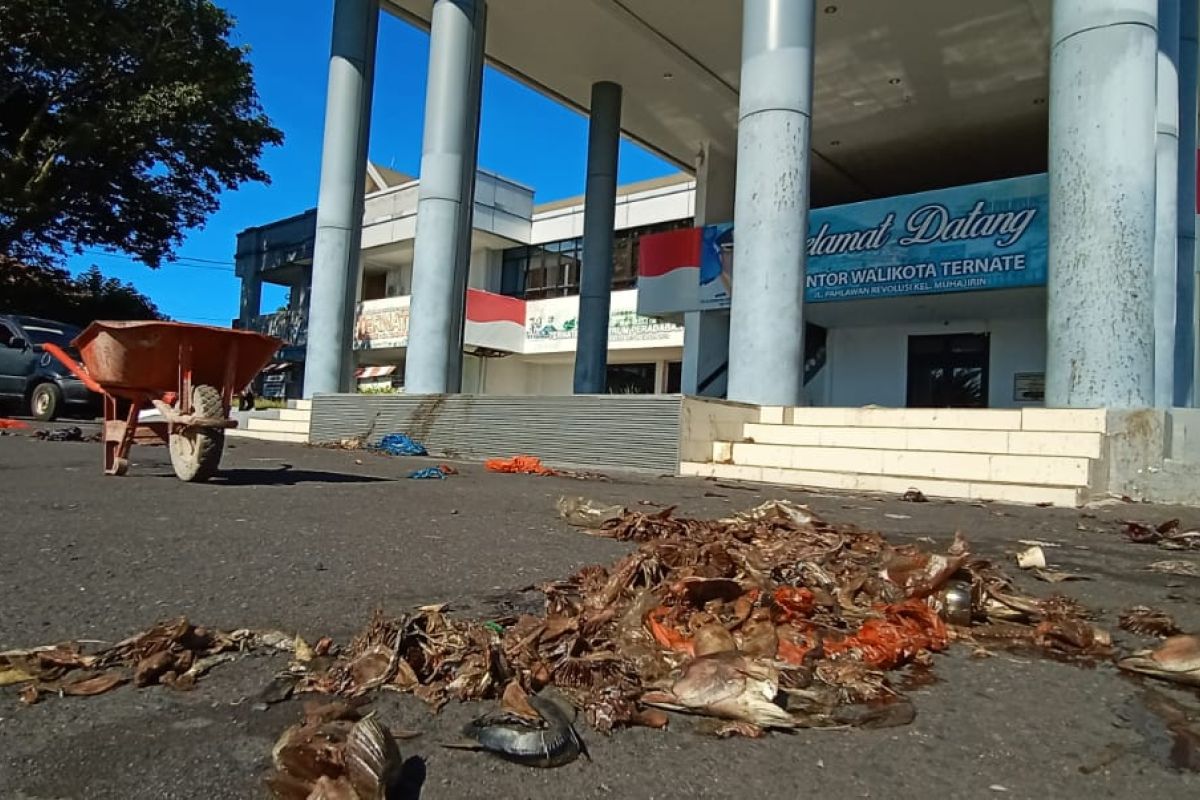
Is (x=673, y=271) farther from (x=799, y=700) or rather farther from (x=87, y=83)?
(x=799, y=700)

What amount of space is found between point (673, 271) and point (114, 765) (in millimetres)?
20070

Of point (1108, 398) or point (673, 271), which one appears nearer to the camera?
point (1108, 398)

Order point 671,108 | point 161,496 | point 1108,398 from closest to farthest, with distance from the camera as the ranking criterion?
point 161,496 → point 1108,398 → point 671,108

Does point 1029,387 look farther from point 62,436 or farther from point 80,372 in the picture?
point 62,436

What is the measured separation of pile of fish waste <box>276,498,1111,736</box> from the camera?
1932 mm

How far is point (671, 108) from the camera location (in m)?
20.0

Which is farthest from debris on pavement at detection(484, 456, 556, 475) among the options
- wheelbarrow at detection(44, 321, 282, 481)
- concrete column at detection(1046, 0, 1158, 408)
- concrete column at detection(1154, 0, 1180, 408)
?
concrete column at detection(1154, 0, 1180, 408)

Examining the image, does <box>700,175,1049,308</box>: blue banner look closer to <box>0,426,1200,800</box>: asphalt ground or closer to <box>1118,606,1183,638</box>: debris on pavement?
<box>0,426,1200,800</box>: asphalt ground

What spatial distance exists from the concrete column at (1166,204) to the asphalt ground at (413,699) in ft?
24.6

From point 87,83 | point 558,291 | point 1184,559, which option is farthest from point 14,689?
point 558,291

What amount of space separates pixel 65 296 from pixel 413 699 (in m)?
31.6

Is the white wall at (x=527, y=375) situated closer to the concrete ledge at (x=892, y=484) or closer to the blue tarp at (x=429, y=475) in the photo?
the concrete ledge at (x=892, y=484)

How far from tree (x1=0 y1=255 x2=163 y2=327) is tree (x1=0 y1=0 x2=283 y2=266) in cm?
77

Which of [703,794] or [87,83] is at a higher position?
[87,83]
